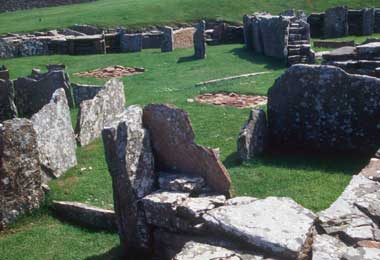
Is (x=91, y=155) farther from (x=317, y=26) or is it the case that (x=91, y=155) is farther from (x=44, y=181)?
(x=317, y=26)

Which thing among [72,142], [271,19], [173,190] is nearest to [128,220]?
Answer: [173,190]

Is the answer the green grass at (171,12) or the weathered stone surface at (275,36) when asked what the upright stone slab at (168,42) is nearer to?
the weathered stone surface at (275,36)

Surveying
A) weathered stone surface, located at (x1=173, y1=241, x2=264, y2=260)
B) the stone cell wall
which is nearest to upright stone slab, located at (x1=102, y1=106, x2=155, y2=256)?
weathered stone surface, located at (x1=173, y1=241, x2=264, y2=260)

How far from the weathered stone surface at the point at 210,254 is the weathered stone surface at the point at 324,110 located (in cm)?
529

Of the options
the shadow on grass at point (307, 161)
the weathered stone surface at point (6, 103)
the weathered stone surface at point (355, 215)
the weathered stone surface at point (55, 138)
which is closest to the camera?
the weathered stone surface at point (355, 215)

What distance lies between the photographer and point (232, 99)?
1523cm

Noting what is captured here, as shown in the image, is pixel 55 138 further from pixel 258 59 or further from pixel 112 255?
pixel 258 59

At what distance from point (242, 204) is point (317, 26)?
26.4 metres

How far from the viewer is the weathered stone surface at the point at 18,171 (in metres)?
8.45

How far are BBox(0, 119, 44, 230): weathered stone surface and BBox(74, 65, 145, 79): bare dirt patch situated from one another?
12266mm

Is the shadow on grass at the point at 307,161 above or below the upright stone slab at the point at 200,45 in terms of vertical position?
below

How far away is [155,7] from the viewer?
1513 inches

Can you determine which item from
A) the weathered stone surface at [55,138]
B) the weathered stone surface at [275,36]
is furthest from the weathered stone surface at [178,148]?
the weathered stone surface at [275,36]

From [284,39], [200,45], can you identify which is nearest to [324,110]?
[284,39]
